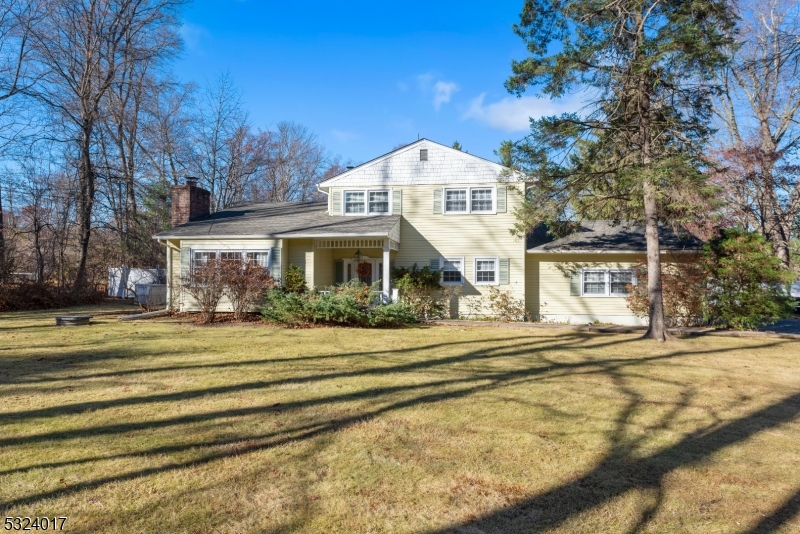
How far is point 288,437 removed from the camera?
16.0 ft

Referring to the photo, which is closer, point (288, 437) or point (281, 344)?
point (288, 437)

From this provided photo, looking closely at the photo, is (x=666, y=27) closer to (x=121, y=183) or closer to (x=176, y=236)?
(x=176, y=236)

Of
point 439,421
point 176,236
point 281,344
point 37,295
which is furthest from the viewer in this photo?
point 37,295

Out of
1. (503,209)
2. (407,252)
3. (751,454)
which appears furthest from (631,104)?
(751,454)

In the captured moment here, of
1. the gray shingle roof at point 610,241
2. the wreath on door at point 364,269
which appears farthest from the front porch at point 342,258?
the gray shingle roof at point 610,241

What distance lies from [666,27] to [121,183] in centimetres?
2407

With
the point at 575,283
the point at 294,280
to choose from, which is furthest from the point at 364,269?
the point at 575,283

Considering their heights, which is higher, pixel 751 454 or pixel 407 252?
pixel 407 252

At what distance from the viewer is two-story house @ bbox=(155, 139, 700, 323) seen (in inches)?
685

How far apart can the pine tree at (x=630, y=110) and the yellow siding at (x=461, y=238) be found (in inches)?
129

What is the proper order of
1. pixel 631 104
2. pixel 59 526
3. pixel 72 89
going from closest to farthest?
pixel 59 526 < pixel 631 104 < pixel 72 89

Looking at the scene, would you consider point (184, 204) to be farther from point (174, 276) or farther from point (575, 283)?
point (575, 283)

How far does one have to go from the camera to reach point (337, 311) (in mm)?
14211

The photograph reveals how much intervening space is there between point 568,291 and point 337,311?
8640 mm
